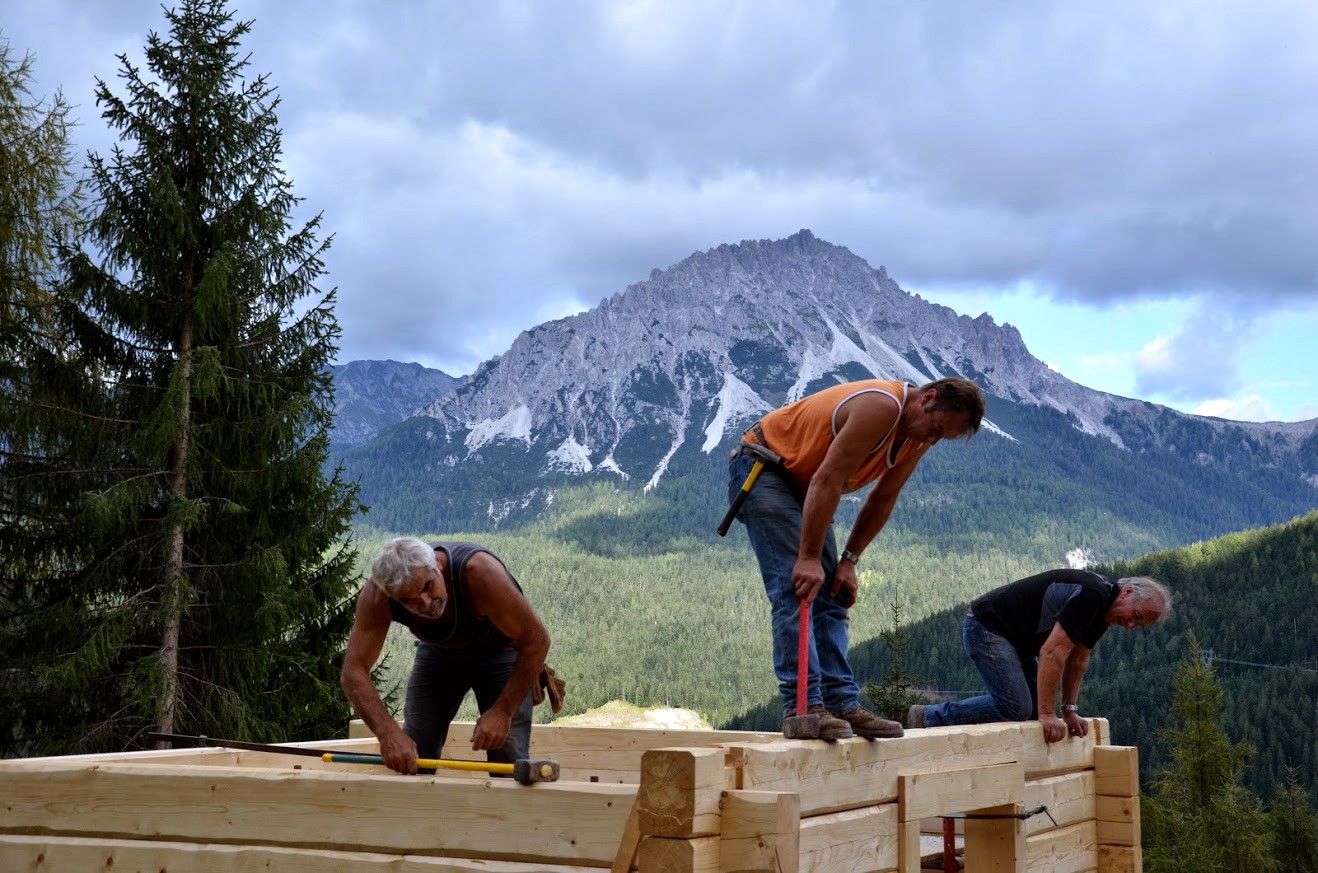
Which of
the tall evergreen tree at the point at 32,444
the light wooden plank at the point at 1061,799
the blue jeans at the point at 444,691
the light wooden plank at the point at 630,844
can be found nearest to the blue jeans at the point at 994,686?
the light wooden plank at the point at 1061,799

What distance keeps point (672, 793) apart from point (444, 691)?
6.07 feet

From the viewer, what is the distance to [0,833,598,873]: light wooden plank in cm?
366

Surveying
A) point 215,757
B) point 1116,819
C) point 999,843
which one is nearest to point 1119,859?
point 1116,819

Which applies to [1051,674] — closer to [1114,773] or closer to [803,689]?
[1114,773]

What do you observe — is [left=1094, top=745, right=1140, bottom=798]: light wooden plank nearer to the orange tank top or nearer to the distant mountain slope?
the orange tank top

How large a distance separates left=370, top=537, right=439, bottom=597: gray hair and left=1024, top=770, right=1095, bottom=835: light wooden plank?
3.20m

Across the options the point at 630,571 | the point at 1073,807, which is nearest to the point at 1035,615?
the point at 1073,807

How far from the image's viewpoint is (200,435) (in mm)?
14406

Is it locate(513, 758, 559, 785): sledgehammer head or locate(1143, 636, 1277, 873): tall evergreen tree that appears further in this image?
locate(1143, 636, 1277, 873): tall evergreen tree

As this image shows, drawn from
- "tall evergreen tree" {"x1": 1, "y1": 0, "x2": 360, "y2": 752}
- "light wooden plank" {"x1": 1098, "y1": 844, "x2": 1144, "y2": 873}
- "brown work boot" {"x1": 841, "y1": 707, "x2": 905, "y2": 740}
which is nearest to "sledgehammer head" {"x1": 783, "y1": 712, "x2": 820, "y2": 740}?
"brown work boot" {"x1": 841, "y1": 707, "x2": 905, "y2": 740}

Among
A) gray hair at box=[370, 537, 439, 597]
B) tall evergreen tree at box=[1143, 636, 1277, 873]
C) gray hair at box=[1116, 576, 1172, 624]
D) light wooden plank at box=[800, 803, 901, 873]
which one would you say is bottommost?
tall evergreen tree at box=[1143, 636, 1277, 873]

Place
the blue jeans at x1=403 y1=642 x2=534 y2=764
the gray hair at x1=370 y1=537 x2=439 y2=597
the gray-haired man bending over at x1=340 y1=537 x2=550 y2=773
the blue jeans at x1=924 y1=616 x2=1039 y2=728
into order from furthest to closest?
the blue jeans at x1=924 y1=616 x2=1039 y2=728 < the blue jeans at x1=403 y1=642 x2=534 y2=764 < the gray-haired man bending over at x1=340 y1=537 x2=550 y2=773 < the gray hair at x1=370 y1=537 x2=439 y2=597

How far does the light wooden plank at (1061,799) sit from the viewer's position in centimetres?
580

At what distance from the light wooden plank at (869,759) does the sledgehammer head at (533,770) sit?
556 millimetres
